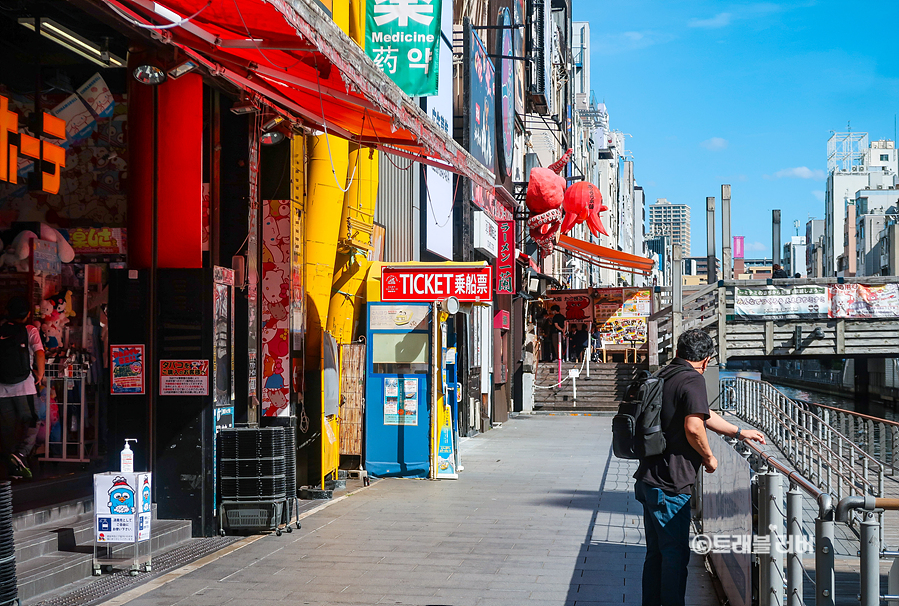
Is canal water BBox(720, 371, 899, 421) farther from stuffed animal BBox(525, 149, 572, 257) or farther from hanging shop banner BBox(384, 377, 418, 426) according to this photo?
hanging shop banner BBox(384, 377, 418, 426)

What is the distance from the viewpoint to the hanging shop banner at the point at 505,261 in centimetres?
2370

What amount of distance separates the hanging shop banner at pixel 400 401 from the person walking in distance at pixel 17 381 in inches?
Result: 218

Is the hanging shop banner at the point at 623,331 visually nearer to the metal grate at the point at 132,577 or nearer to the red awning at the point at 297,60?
the red awning at the point at 297,60

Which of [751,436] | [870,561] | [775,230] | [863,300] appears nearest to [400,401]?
[751,436]

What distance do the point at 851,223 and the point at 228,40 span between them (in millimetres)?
91757

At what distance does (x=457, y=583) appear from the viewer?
24.3ft

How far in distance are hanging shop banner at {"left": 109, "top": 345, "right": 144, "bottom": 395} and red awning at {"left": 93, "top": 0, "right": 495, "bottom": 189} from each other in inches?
115

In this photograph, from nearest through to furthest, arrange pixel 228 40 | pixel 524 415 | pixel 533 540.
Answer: pixel 228 40 < pixel 533 540 < pixel 524 415

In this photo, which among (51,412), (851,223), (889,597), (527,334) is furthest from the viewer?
(851,223)

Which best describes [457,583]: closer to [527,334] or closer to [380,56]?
[380,56]

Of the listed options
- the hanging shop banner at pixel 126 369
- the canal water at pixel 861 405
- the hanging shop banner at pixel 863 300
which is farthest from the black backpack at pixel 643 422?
the canal water at pixel 861 405

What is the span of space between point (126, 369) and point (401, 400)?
5225 millimetres

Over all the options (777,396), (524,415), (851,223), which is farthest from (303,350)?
(851,223)

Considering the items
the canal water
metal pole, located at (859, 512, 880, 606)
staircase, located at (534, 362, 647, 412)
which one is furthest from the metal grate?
the canal water
